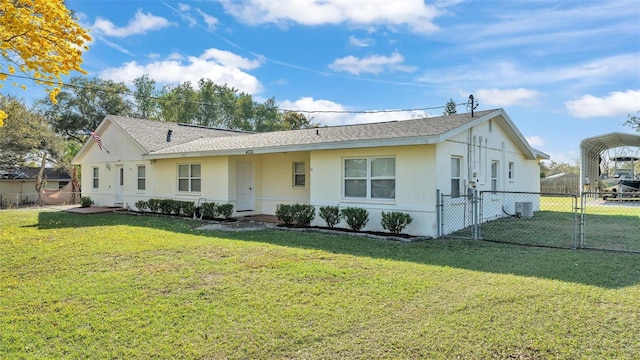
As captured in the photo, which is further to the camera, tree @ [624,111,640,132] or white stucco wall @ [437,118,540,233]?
tree @ [624,111,640,132]

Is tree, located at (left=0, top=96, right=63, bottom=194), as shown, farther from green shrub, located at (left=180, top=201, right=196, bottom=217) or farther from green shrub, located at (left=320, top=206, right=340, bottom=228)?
green shrub, located at (left=320, top=206, right=340, bottom=228)

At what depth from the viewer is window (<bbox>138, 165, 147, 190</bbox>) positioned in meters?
17.2

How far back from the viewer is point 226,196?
1409 centimetres

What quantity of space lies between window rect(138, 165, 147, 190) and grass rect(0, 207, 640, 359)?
9318 mm

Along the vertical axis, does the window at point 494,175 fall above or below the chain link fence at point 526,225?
above

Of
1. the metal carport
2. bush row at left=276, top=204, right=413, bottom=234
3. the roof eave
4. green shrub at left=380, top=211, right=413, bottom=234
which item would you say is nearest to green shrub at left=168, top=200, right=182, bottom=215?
the roof eave

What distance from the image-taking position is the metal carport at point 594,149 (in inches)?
901

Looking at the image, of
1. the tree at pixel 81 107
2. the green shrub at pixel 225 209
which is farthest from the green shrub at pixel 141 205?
the tree at pixel 81 107

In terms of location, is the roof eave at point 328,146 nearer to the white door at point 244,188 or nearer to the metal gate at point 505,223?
the white door at point 244,188

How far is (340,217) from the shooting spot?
1082 cm

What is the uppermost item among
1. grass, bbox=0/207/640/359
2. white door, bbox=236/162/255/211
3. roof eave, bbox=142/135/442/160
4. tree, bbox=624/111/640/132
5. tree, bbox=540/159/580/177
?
tree, bbox=624/111/640/132

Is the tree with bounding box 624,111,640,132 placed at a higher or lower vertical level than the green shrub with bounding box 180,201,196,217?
higher

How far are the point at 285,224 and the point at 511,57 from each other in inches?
437

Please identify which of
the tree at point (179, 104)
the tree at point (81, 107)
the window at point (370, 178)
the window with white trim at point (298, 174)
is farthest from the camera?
the tree at point (179, 104)
